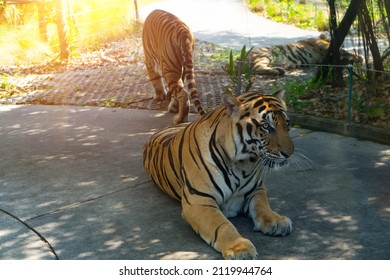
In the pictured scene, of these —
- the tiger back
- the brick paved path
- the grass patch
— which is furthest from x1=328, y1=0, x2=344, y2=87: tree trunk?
the grass patch

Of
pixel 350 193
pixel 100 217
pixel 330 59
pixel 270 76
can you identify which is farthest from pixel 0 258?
pixel 270 76

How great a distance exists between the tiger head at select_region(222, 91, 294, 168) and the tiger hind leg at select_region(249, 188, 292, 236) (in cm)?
36

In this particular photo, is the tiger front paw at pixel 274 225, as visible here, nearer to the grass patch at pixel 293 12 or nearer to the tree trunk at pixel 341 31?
the tree trunk at pixel 341 31

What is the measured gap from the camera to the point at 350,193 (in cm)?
533

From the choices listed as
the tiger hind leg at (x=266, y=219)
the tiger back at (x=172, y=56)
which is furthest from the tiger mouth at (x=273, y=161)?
the tiger back at (x=172, y=56)

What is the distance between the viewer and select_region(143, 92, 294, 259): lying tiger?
14.1 ft

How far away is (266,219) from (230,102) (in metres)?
0.85

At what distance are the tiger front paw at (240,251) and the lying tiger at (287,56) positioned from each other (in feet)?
22.5

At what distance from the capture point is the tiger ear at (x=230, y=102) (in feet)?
14.4

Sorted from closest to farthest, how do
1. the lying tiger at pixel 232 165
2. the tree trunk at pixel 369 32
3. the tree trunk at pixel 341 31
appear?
1. the lying tiger at pixel 232 165
2. the tree trunk at pixel 369 32
3. the tree trunk at pixel 341 31

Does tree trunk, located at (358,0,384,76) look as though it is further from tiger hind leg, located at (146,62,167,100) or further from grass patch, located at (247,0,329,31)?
grass patch, located at (247,0,329,31)

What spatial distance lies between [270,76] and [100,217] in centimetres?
616
